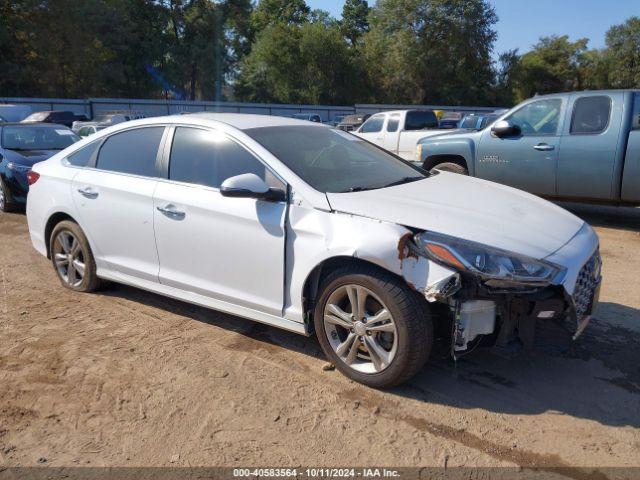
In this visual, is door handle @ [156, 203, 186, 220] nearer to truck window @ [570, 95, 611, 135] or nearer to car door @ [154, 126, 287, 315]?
car door @ [154, 126, 287, 315]

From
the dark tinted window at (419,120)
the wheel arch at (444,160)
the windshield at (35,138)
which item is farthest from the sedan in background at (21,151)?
the dark tinted window at (419,120)

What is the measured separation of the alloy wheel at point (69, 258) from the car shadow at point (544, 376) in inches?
66.9

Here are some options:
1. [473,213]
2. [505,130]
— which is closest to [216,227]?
[473,213]

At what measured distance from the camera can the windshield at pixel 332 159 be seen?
388 centimetres

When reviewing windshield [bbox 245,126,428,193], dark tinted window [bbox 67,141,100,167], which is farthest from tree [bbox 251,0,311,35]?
windshield [bbox 245,126,428,193]

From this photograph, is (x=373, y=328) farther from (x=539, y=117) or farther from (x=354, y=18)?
(x=354, y=18)

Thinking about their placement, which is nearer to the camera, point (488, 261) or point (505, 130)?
point (488, 261)

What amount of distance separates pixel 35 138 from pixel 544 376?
30.7 ft

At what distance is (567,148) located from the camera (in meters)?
7.74

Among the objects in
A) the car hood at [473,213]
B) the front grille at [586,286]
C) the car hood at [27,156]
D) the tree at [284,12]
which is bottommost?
the front grille at [586,286]

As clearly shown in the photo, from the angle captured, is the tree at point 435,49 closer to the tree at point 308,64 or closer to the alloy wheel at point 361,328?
the tree at point 308,64

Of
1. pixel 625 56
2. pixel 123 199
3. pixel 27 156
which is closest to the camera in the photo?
pixel 123 199

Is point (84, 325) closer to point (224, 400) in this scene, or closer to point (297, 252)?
point (224, 400)

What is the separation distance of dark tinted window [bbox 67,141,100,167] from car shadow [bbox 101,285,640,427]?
206cm
